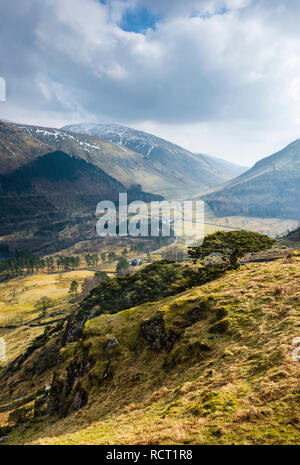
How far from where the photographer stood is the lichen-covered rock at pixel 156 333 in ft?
92.2

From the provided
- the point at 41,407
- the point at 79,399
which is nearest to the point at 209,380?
the point at 79,399

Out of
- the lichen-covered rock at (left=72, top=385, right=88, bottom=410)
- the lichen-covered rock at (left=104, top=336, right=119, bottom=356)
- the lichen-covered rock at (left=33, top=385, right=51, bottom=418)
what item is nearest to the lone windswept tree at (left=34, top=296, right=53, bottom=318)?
the lichen-covered rock at (left=33, top=385, right=51, bottom=418)

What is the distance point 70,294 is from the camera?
16888 centimetres

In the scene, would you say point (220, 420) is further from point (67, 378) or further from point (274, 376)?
point (67, 378)

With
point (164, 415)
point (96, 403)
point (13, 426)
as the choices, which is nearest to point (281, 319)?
point (164, 415)

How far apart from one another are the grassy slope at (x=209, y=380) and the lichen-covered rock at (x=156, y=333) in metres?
0.83

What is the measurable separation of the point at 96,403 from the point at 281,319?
20627 millimetres

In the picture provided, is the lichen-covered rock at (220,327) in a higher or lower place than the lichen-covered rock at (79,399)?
higher

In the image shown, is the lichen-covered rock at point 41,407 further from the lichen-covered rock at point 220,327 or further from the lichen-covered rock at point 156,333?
the lichen-covered rock at point 220,327

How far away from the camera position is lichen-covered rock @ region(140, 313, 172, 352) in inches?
1106

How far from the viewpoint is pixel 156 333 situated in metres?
29.7

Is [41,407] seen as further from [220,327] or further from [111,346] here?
[220,327]

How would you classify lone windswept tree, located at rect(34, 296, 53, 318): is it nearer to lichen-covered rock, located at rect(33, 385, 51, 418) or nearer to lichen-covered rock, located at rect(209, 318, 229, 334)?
lichen-covered rock, located at rect(33, 385, 51, 418)

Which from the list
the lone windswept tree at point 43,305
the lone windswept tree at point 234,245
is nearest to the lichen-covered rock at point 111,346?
the lone windswept tree at point 234,245
